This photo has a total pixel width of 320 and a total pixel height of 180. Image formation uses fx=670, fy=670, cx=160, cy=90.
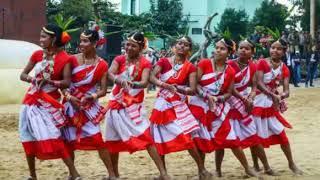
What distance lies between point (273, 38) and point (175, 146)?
2.44 m

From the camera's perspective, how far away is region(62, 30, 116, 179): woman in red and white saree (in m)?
7.33

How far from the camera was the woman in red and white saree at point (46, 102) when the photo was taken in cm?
703

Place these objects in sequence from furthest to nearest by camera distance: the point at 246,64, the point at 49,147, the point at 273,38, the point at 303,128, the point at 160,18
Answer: the point at 160,18
the point at 303,128
the point at 273,38
the point at 246,64
the point at 49,147

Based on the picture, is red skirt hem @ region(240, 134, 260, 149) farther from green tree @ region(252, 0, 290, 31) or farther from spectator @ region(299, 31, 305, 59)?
green tree @ region(252, 0, 290, 31)

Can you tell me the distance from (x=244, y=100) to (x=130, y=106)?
1.45m

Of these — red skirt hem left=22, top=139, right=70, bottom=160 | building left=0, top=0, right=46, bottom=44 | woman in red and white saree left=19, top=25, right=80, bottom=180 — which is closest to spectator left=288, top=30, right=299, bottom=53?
building left=0, top=0, right=46, bottom=44

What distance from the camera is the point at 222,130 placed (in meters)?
7.81

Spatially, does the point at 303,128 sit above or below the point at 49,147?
below

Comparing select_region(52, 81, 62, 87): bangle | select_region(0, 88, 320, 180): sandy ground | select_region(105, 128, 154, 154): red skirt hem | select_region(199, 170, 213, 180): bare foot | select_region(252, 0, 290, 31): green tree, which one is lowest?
select_region(0, 88, 320, 180): sandy ground

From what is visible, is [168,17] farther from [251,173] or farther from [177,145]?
[177,145]

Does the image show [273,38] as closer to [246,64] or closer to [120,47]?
[246,64]

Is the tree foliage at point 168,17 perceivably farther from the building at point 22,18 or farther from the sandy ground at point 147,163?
the sandy ground at point 147,163

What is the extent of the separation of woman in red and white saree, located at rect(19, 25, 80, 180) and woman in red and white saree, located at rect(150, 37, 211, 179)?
1.09 m

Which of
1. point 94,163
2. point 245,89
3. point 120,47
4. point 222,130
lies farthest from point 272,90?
point 120,47
